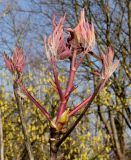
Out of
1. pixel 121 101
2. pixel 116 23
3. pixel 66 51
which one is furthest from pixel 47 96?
pixel 66 51

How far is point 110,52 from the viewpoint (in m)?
1.08

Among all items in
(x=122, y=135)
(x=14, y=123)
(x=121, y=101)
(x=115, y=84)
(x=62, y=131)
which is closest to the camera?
(x=62, y=131)

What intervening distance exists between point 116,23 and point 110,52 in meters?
11.2

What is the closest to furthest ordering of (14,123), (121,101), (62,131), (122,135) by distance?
(62,131) < (14,123) < (121,101) < (122,135)

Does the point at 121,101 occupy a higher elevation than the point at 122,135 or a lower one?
higher

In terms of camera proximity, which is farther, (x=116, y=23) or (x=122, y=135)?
(x=122, y=135)

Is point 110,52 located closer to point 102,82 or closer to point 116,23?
point 102,82

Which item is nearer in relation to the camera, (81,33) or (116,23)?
(81,33)

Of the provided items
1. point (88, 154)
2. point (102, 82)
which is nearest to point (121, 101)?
point (88, 154)

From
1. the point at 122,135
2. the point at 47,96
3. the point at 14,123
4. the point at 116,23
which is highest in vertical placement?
the point at 116,23

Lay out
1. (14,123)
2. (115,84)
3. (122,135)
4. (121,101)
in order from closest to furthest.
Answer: (14,123) < (121,101) < (115,84) < (122,135)

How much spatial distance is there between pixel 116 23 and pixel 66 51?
442 inches

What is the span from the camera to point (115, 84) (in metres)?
11.9

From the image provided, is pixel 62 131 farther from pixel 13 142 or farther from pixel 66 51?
pixel 13 142
